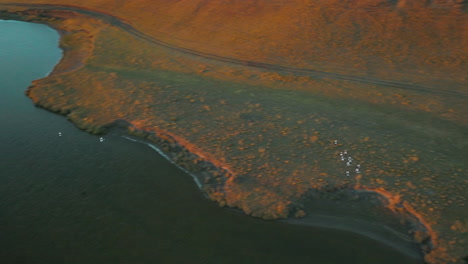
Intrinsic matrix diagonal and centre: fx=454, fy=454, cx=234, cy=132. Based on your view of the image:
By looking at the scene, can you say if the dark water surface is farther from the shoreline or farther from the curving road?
the curving road

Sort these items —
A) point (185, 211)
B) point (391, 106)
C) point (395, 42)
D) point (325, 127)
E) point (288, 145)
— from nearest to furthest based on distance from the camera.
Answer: point (185, 211) < point (288, 145) < point (325, 127) < point (391, 106) < point (395, 42)

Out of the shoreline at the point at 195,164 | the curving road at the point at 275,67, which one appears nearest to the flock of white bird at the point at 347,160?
the shoreline at the point at 195,164

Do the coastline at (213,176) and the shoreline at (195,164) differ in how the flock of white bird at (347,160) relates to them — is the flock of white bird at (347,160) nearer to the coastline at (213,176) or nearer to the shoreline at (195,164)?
the coastline at (213,176)

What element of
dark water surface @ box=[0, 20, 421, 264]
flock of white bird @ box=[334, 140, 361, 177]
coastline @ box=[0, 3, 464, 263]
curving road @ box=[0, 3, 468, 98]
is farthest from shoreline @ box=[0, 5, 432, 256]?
curving road @ box=[0, 3, 468, 98]

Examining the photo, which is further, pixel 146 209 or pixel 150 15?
pixel 150 15

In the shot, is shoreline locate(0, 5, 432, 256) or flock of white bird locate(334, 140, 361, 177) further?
flock of white bird locate(334, 140, 361, 177)

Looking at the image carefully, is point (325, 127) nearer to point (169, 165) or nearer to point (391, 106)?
point (391, 106)

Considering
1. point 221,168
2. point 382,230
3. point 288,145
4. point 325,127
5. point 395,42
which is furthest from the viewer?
point 395,42

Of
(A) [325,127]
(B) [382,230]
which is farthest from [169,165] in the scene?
(B) [382,230]
